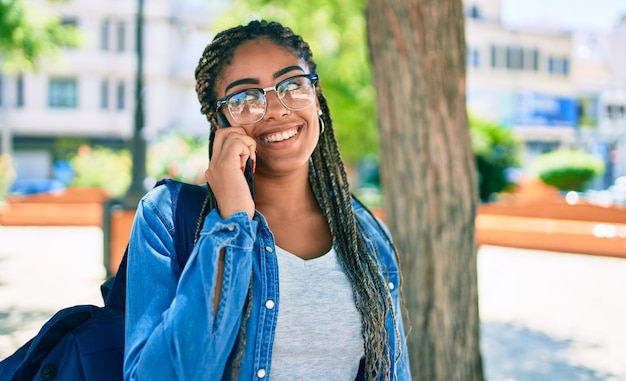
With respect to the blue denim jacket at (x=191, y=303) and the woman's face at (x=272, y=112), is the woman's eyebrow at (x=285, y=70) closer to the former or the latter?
the woman's face at (x=272, y=112)

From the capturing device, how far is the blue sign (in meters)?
44.5

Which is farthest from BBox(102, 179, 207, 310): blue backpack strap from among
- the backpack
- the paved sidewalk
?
the paved sidewalk

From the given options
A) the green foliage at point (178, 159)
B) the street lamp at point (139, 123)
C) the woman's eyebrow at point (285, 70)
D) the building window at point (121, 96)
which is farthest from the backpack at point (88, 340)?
the building window at point (121, 96)

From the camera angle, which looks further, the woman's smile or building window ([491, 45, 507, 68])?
building window ([491, 45, 507, 68])

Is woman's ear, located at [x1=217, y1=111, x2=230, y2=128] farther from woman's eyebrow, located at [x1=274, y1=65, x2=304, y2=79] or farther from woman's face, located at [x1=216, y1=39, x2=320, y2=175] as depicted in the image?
woman's eyebrow, located at [x1=274, y1=65, x2=304, y2=79]

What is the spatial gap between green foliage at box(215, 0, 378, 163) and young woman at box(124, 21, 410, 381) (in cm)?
271

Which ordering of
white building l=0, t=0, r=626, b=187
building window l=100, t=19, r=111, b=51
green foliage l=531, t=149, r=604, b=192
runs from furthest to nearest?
building window l=100, t=19, r=111, b=51 → white building l=0, t=0, r=626, b=187 → green foliage l=531, t=149, r=604, b=192

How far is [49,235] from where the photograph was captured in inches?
545

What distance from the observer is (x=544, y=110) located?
45312 mm

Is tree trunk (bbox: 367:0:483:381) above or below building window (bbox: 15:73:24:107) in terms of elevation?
below

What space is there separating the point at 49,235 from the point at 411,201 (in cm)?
1179

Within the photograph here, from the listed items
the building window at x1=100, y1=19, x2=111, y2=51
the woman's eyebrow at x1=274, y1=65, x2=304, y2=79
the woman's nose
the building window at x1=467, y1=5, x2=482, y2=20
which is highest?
the building window at x1=467, y1=5, x2=482, y2=20

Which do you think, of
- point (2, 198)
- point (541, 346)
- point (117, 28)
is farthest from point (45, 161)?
point (541, 346)

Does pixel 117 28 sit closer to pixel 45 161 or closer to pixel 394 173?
pixel 45 161
